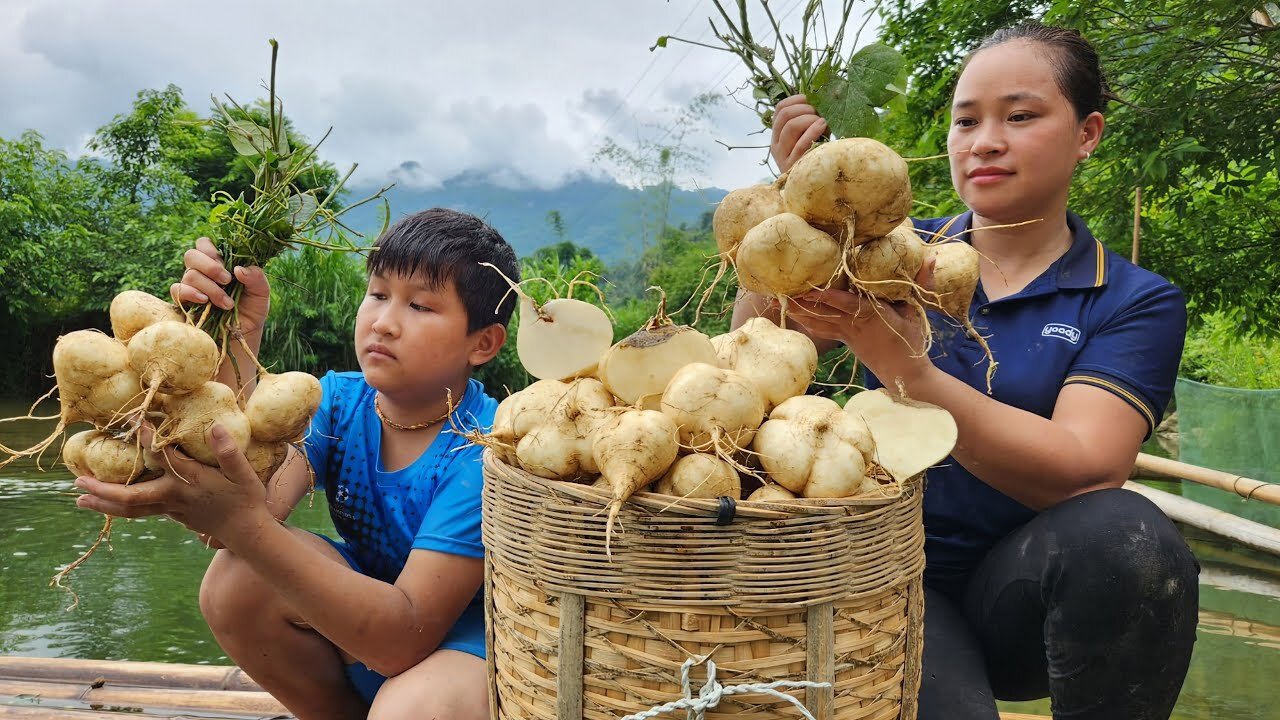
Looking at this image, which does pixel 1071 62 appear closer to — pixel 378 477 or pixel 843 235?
pixel 843 235

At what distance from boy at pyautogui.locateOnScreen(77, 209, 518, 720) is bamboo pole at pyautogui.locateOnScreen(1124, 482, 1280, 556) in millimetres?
3616

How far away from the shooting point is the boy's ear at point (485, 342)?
1856 mm

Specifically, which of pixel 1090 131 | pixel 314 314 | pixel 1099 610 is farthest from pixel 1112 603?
pixel 314 314

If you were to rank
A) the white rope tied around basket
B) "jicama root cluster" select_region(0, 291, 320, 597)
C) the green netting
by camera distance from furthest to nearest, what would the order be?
the green netting, "jicama root cluster" select_region(0, 291, 320, 597), the white rope tied around basket

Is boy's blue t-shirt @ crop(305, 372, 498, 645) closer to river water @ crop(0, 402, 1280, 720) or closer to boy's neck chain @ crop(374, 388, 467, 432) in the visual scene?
boy's neck chain @ crop(374, 388, 467, 432)

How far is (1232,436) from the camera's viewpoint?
5.04 meters

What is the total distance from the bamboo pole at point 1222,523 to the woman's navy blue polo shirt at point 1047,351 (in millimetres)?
2907

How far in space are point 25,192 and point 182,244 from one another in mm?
2658

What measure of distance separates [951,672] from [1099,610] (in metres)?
0.27

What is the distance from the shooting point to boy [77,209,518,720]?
4.55ft

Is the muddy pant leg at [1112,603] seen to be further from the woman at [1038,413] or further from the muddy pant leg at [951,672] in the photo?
the muddy pant leg at [951,672]

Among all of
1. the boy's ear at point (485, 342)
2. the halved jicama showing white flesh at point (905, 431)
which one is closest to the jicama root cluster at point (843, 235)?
the halved jicama showing white flesh at point (905, 431)

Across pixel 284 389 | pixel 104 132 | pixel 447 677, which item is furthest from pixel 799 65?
pixel 104 132

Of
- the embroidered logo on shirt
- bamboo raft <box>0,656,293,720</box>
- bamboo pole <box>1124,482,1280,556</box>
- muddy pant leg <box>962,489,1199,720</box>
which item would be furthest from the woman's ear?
bamboo pole <box>1124,482,1280,556</box>
